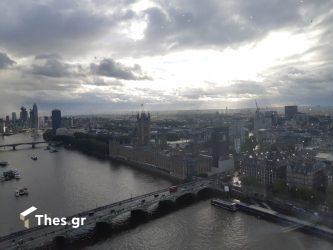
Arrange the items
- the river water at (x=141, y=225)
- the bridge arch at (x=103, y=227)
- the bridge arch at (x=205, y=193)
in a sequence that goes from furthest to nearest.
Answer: the bridge arch at (x=205, y=193) < the bridge arch at (x=103, y=227) < the river water at (x=141, y=225)

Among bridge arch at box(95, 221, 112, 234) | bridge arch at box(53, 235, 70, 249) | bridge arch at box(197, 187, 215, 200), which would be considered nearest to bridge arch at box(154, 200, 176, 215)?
bridge arch at box(197, 187, 215, 200)

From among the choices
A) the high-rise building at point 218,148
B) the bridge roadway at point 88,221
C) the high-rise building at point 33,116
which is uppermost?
the high-rise building at point 33,116

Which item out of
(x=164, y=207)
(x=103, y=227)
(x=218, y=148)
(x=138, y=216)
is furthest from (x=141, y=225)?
(x=218, y=148)

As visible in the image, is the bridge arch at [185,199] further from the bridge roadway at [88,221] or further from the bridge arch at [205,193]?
the bridge arch at [205,193]

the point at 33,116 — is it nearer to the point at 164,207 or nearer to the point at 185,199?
the point at 185,199

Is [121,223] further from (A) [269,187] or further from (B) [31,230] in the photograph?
(A) [269,187]

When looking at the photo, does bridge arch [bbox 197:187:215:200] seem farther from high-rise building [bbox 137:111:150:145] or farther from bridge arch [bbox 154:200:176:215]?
high-rise building [bbox 137:111:150:145]

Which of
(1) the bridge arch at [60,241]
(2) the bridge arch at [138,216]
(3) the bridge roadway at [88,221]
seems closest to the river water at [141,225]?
(2) the bridge arch at [138,216]
